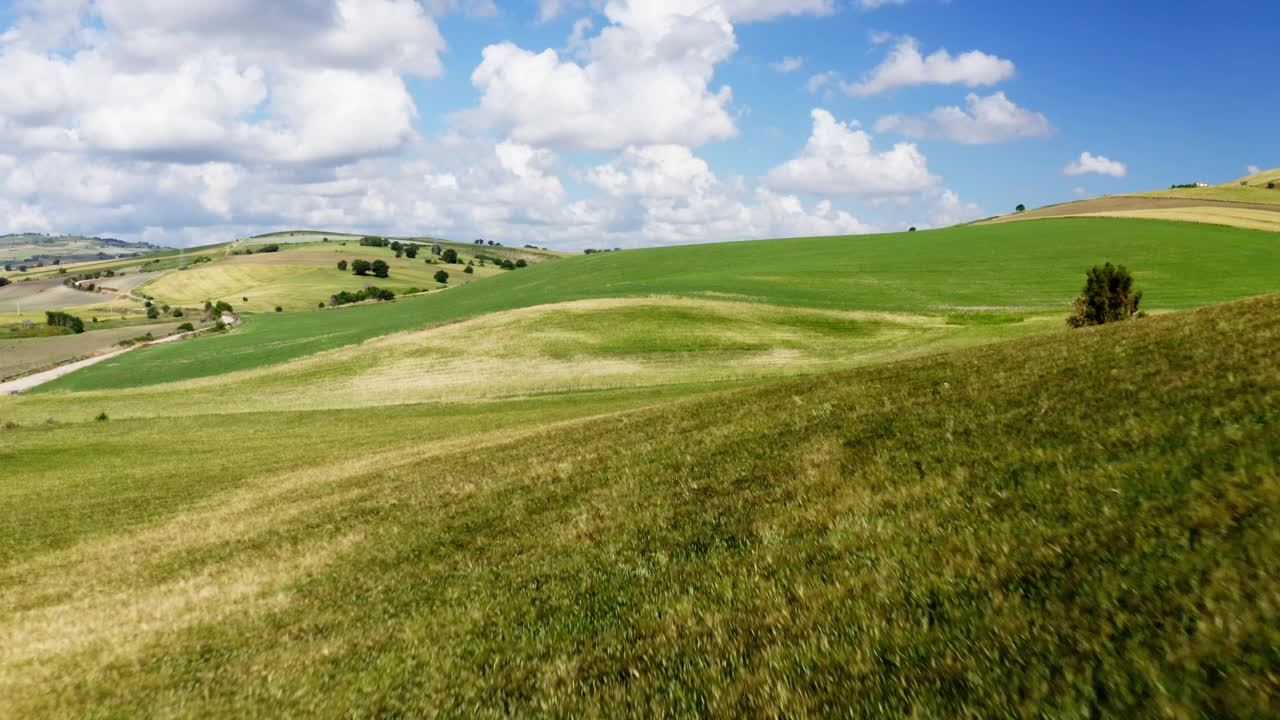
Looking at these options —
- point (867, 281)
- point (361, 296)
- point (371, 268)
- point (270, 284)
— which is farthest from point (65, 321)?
point (867, 281)

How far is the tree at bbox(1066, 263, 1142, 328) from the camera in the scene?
40469 mm

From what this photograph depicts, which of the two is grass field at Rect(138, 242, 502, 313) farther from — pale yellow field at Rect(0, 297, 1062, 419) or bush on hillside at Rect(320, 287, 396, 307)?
pale yellow field at Rect(0, 297, 1062, 419)

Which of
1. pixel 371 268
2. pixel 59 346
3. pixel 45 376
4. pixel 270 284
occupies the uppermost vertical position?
pixel 371 268

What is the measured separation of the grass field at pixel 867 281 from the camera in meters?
75.1

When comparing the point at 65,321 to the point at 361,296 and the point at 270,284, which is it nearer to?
the point at 270,284

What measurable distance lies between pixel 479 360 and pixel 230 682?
56.5 meters

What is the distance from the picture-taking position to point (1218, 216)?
113m

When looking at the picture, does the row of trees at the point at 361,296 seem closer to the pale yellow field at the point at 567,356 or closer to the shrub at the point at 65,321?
the shrub at the point at 65,321

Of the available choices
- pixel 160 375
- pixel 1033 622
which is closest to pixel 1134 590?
pixel 1033 622

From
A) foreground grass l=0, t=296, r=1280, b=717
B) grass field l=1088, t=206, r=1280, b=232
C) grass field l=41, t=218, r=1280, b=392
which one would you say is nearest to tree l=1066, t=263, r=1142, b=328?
foreground grass l=0, t=296, r=1280, b=717

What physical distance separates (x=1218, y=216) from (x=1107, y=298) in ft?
343

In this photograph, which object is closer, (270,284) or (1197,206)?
(1197,206)

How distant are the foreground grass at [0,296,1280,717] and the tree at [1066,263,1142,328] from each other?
87.8 ft

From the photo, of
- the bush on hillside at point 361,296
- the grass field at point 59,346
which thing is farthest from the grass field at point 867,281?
the bush on hillside at point 361,296
